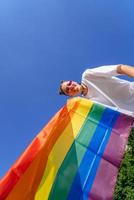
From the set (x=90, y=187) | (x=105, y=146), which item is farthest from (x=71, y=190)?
(x=105, y=146)

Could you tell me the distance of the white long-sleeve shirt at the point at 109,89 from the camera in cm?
589

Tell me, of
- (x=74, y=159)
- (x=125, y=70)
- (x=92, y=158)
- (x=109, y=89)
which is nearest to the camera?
(x=125, y=70)

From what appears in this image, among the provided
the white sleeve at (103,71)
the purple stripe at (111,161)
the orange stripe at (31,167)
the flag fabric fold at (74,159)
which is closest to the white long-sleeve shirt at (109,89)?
the white sleeve at (103,71)

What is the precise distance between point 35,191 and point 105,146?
38.1 inches

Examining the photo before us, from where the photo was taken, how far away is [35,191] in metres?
5.63

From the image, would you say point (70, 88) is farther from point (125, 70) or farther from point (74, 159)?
point (74, 159)

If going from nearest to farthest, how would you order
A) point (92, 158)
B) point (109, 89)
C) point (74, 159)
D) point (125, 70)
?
point (125, 70), point (92, 158), point (74, 159), point (109, 89)

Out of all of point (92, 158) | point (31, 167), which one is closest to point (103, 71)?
point (92, 158)

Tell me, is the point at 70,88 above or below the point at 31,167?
above

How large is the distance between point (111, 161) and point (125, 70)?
3.43 feet

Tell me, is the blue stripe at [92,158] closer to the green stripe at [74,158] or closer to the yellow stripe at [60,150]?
the green stripe at [74,158]

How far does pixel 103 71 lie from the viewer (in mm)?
5859

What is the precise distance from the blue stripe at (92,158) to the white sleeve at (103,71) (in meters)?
0.43

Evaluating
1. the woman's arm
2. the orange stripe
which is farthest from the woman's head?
the woman's arm
